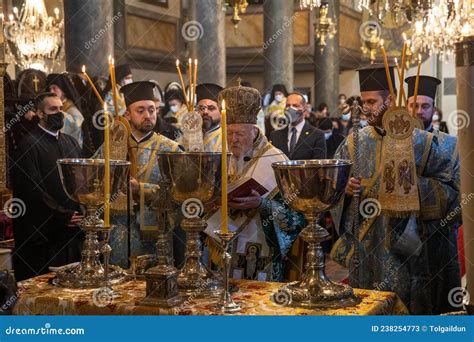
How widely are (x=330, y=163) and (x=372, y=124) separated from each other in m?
1.73

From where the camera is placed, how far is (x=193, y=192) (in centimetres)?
Answer: 249

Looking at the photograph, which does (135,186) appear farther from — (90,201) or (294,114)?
(294,114)

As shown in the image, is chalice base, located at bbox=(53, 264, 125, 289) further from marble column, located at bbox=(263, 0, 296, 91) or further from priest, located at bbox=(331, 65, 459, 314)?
marble column, located at bbox=(263, 0, 296, 91)

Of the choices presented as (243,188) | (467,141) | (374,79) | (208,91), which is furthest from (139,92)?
(467,141)

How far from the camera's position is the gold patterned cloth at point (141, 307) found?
2381mm

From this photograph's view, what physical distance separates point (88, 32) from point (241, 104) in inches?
146

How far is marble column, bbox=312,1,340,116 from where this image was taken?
16.2m

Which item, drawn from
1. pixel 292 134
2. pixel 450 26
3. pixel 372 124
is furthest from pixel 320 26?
pixel 372 124

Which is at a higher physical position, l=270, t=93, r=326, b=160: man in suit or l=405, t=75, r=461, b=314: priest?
l=270, t=93, r=326, b=160: man in suit

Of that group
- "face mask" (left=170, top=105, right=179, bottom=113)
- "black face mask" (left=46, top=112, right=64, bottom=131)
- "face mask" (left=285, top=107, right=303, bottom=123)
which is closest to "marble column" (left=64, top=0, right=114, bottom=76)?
"black face mask" (left=46, top=112, right=64, bottom=131)

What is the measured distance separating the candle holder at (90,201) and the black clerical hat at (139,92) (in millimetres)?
1742

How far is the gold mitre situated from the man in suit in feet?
10.8

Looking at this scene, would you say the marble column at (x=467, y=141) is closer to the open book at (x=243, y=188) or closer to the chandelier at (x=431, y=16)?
the open book at (x=243, y=188)

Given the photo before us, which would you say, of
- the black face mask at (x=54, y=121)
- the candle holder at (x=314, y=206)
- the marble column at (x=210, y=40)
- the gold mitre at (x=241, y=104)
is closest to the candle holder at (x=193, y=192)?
the candle holder at (x=314, y=206)
